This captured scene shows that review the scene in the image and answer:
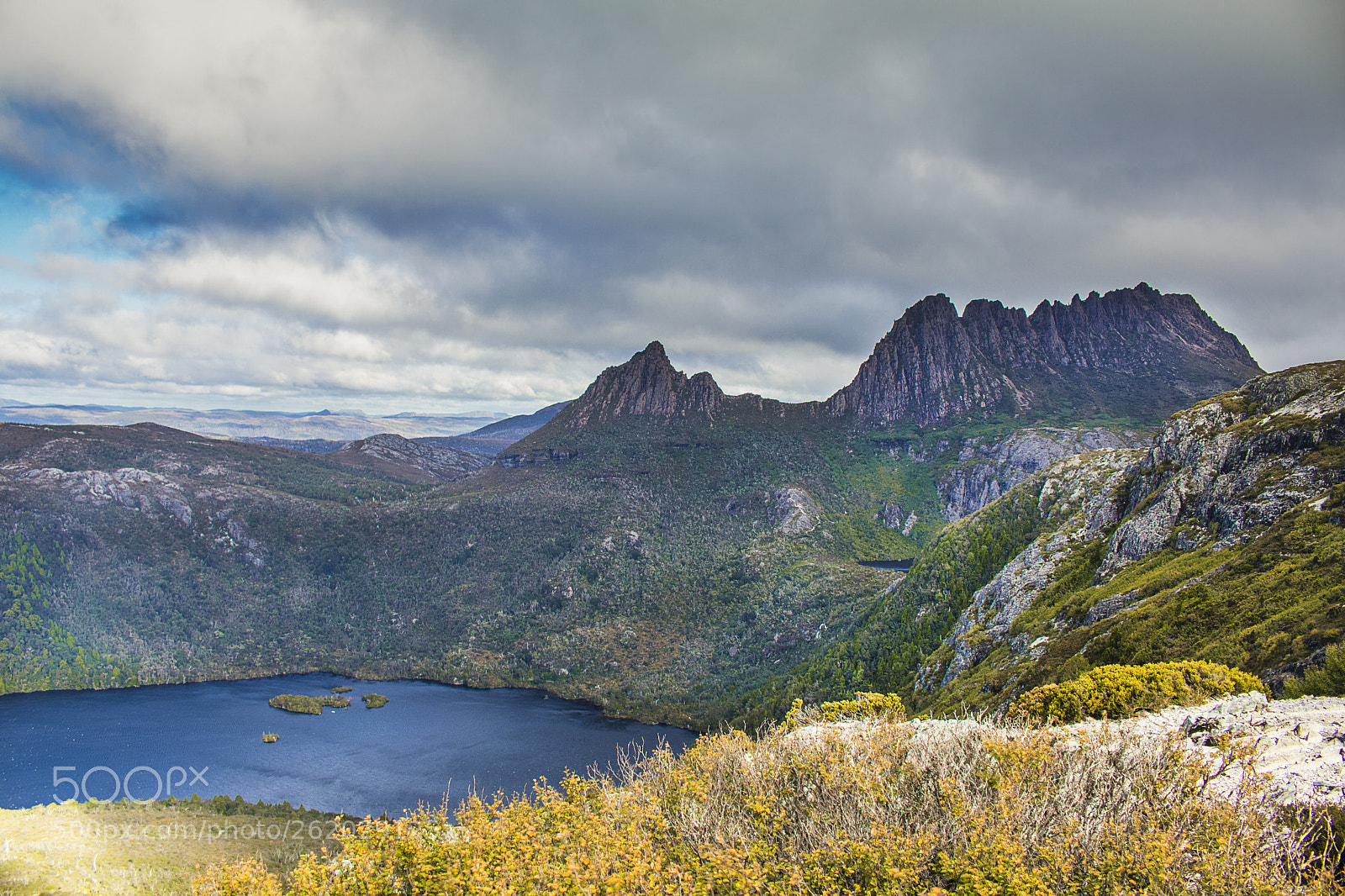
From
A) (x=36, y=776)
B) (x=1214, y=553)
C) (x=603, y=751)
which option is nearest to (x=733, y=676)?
(x=603, y=751)

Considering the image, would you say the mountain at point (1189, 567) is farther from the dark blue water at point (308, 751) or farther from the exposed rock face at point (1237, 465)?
the dark blue water at point (308, 751)

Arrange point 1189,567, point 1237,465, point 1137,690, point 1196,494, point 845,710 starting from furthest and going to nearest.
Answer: point 1196,494
point 1237,465
point 1189,567
point 845,710
point 1137,690

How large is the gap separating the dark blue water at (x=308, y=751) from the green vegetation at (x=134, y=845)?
109 ft

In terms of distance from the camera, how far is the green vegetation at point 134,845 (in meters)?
64.9

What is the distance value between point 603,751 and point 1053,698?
146 meters

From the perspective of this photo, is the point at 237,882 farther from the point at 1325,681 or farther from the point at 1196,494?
the point at 1196,494

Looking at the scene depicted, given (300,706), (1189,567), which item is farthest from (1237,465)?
(300,706)

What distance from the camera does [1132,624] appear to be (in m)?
49.2

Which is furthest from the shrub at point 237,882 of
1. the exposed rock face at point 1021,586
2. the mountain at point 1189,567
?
the exposed rock face at point 1021,586

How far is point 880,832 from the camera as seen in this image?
64.5 feet

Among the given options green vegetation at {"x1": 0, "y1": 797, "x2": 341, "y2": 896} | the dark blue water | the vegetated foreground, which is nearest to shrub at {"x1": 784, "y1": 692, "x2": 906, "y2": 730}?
the vegetated foreground

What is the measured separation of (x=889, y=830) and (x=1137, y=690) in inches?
846

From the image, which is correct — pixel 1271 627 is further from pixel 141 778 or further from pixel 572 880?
pixel 141 778

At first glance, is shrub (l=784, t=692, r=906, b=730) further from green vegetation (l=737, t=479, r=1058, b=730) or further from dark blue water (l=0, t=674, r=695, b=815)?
dark blue water (l=0, t=674, r=695, b=815)
